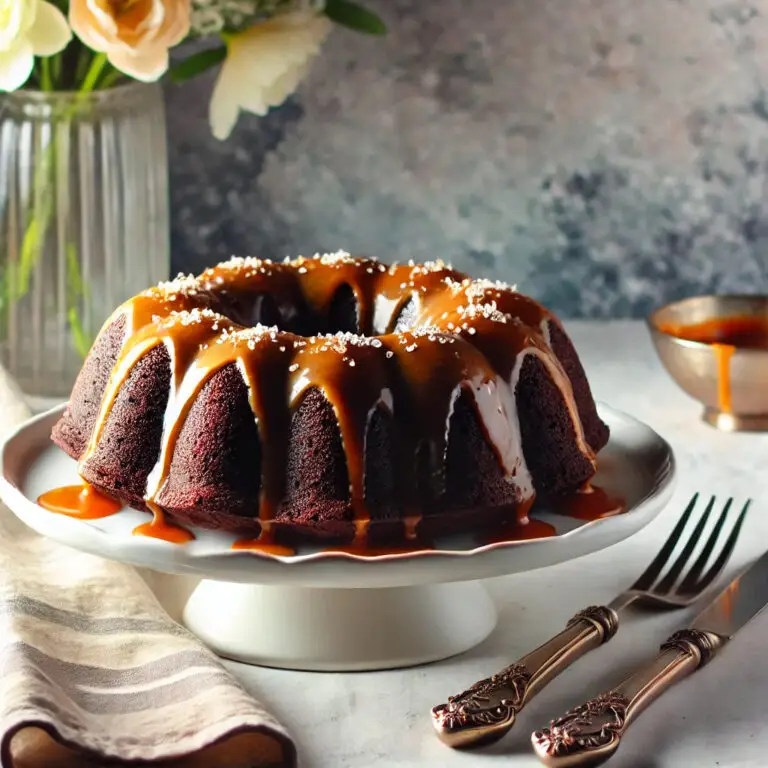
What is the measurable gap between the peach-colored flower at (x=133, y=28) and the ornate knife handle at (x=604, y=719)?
940 millimetres

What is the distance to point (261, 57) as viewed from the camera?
1798 millimetres

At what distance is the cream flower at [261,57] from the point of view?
70.7 inches

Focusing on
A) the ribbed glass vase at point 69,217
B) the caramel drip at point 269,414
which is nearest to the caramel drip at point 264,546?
the caramel drip at point 269,414

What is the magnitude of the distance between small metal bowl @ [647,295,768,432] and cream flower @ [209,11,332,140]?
615 millimetres

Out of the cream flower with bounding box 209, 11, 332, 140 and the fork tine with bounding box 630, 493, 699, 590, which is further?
the cream flower with bounding box 209, 11, 332, 140

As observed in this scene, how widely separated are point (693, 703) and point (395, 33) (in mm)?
1377

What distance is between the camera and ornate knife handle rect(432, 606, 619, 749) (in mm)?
1028

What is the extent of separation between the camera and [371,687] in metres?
1.15

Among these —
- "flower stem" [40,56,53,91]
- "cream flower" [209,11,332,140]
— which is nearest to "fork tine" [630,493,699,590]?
"cream flower" [209,11,332,140]

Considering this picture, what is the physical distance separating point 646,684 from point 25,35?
3.44 feet

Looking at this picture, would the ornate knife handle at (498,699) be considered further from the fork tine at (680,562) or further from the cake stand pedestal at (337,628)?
the fork tine at (680,562)

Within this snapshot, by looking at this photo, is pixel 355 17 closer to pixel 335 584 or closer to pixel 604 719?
pixel 335 584

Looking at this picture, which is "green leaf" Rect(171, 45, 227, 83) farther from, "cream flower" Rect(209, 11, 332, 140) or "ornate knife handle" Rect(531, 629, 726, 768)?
"ornate knife handle" Rect(531, 629, 726, 768)

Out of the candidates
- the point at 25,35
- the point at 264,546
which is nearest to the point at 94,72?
the point at 25,35
